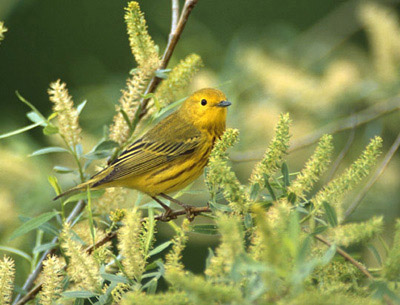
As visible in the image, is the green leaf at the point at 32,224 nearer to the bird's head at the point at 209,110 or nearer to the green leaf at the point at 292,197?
the green leaf at the point at 292,197

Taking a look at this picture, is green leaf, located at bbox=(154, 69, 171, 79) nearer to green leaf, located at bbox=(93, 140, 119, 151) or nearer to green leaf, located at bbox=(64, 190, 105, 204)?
green leaf, located at bbox=(93, 140, 119, 151)

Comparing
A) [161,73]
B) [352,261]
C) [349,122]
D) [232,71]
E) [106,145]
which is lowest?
[352,261]

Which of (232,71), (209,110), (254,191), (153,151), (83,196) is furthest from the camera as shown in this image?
(232,71)

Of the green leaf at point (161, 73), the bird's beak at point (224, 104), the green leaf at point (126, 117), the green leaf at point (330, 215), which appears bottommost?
the green leaf at point (330, 215)

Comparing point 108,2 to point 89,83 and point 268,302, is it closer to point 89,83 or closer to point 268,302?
point 89,83

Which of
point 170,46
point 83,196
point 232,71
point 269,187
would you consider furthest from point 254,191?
point 232,71

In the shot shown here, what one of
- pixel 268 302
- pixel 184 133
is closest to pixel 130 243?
pixel 268 302

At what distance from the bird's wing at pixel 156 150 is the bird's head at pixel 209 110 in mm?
73

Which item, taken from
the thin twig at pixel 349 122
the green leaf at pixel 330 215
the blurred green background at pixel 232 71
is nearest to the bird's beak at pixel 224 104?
the blurred green background at pixel 232 71

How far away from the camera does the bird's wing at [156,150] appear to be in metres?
2.62

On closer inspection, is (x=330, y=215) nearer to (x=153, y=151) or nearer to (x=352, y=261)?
(x=352, y=261)

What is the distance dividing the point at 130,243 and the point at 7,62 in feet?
12.0

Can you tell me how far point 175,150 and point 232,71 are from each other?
70cm

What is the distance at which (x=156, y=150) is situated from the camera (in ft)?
9.07
